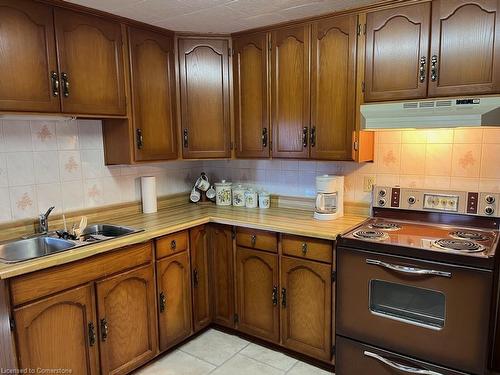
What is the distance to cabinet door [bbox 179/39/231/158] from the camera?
109 inches

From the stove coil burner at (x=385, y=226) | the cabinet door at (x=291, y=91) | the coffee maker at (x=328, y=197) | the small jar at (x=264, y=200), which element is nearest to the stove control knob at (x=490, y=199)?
the stove coil burner at (x=385, y=226)

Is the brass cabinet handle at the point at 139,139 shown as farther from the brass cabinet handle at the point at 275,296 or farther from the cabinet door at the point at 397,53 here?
the cabinet door at the point at 397,53

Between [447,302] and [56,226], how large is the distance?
228cm

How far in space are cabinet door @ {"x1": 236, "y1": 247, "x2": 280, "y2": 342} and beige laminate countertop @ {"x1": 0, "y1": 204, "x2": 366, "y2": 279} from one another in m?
0.23

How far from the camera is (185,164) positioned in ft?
10.7

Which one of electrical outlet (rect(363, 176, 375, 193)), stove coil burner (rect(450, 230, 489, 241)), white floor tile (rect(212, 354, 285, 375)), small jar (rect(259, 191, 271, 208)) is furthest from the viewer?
small jar (rect(259, 191, 271, 208))

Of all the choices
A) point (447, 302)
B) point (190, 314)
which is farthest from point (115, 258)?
point (447, 302)

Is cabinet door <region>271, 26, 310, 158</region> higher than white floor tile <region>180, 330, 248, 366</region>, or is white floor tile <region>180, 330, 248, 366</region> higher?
cabinet door <region>271, 26, 310, 158</region>

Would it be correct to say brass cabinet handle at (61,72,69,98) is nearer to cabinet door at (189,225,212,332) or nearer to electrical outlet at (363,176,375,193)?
cabinet door at (189,225,212,332)

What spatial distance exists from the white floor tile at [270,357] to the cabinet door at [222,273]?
245mm

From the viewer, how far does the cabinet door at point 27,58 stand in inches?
72.7

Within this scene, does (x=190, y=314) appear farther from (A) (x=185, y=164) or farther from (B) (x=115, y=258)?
→ (A) (x=185, y=164)

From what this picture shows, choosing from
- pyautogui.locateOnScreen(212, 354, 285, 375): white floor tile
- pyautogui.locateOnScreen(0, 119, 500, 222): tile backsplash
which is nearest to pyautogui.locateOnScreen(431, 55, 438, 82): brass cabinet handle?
pyautogui.locateOnScreen(0, 119, 500, 222): tile backsplash

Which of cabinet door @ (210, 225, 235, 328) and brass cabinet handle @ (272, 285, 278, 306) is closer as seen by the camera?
brass cabinet handle @ (272, 285, 278, 306)
